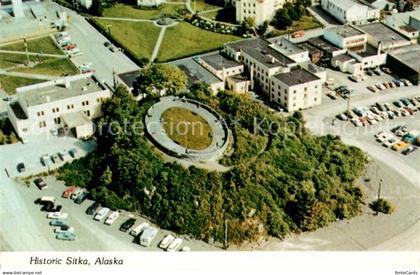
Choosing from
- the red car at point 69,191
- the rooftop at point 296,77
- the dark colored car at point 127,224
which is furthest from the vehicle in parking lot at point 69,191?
the rooftop at point 296,77

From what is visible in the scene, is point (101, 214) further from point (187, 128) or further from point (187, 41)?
point (187, 41)

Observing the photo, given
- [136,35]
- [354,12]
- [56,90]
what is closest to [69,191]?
[56,90]

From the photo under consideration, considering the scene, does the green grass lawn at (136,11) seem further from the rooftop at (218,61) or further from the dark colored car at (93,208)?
the dark colored car at (93,208)

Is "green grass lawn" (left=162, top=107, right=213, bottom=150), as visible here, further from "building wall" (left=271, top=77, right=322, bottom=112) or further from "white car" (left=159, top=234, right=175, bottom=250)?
"building wall" (left=271, top=77, right=322, bottom=112)

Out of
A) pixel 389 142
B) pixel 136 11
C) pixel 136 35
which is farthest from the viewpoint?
pixel 136 11

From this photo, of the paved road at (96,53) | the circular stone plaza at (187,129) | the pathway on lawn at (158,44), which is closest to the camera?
the circular stone plaza at (187,129)

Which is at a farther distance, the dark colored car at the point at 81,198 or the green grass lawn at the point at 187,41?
the green grass lawn at the point at 187,41
